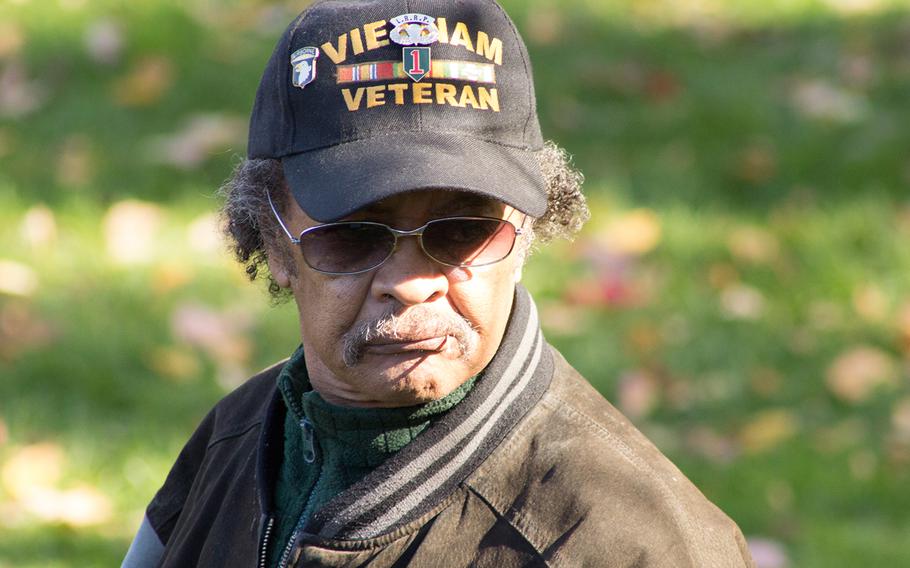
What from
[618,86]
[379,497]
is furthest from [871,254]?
[379,497]

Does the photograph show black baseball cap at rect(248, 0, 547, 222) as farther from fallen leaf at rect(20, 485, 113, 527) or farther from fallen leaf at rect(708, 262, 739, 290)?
fallen leaf at rect(708, 262, 739, 290)

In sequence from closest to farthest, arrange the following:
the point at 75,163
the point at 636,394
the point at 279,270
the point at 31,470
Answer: the point at 279,270 → the point at 31,470 → the point at 636,394 → the point at 75,163

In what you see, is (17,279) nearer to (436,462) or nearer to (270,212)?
(270,212)

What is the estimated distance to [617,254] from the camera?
5129 millimetres

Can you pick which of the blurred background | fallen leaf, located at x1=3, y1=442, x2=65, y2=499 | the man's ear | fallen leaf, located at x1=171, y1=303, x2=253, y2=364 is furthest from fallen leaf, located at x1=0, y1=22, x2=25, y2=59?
the man's ear

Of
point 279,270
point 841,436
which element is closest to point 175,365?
point 841,436

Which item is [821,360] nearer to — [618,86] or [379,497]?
[618,86]

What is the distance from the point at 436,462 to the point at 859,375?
110 inches

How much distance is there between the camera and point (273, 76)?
2307mm

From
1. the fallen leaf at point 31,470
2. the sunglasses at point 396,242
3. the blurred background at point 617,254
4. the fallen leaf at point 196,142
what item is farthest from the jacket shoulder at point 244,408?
the fallen leaf at point 196,142

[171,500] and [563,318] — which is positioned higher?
[171,500]

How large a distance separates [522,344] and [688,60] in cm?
425

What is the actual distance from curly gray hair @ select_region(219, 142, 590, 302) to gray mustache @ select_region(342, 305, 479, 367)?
0.76 feet

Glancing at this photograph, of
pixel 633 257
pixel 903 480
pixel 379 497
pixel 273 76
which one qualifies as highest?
pixel 273 76
